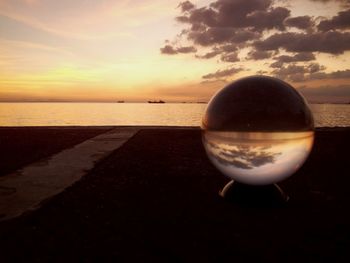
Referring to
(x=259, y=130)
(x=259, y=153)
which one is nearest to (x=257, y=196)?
(x=259, y=153)

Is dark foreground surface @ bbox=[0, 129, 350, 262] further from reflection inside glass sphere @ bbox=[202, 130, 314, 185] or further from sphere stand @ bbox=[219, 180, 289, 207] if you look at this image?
reflection inside glass sphere @ bbox=[202, 130, 314, 185]

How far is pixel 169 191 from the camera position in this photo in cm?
641

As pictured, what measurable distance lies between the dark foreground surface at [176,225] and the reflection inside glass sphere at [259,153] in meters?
0.68

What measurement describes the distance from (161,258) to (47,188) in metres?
3.78

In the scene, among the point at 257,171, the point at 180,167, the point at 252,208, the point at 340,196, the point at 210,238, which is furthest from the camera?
the point at 180,167

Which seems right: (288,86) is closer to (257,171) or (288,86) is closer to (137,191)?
(257,171)

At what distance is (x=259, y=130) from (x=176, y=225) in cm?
196

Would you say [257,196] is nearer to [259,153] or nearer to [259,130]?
[259,153]

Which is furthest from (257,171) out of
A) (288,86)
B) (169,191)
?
(169,191)

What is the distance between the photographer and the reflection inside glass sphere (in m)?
4.79

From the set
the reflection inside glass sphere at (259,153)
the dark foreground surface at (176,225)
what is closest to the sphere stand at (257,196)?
the dark foreground surface at (176,225)

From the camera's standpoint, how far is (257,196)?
5.46 metres

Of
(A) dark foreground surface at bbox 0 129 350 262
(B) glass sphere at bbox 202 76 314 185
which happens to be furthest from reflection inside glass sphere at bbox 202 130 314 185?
(A) dark foreground surface at bbox 0 129 350 262

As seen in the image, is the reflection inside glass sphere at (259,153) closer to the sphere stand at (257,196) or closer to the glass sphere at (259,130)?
the glass sphere at (259,130)
